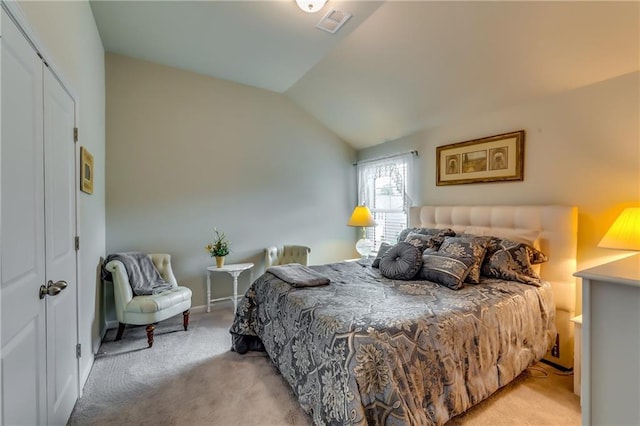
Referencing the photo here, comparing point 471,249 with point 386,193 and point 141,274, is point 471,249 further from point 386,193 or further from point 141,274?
point 141,274

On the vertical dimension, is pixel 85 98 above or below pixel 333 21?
below

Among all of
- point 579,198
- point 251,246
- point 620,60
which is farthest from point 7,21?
point 579,198

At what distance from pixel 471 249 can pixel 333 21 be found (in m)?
2.34

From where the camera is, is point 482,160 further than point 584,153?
Yes

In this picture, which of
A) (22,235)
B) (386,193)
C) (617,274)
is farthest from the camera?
(386,193)

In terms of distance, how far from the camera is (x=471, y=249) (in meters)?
2.46

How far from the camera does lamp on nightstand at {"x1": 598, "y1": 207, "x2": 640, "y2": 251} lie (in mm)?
1812

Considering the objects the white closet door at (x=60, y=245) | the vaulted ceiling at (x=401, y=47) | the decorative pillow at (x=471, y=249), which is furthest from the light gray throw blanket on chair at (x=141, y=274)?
the decorative pillow at (x=471, y=249)

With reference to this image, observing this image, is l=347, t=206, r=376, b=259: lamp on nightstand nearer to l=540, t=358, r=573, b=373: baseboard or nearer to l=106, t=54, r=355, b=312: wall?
l=106, t=54, r=355, b=312: wall

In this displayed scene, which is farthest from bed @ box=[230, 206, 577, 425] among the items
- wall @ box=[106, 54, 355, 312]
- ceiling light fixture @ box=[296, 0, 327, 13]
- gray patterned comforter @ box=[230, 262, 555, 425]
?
ceiling light fixture @ box=[296, 0, 327, 13]

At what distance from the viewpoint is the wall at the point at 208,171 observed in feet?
10.9

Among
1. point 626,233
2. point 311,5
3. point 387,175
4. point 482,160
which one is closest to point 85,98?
point 311,5

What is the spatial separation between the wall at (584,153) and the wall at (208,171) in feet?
8.12

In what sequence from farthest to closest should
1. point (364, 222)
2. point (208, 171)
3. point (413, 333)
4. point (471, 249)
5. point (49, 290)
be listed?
point (364, 222) → point (208, 171) → point (471, 249) → point (413, 333) → point (49, 290)
